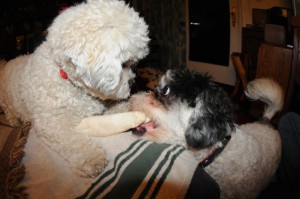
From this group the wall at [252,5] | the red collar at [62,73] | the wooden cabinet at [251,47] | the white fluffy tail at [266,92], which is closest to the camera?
the red collar at [62,73]

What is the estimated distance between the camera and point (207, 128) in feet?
3.35

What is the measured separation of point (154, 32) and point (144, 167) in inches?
223

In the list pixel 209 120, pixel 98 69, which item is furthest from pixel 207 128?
pixel 98 69

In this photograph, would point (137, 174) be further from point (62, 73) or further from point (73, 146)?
point (62, 73)

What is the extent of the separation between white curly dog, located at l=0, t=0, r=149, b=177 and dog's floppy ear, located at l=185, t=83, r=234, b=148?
14.4 inches

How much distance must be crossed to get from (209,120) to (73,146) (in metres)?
0.55

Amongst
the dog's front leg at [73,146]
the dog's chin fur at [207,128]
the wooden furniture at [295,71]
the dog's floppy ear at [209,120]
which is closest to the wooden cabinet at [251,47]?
the wooden furniture at [295,71]

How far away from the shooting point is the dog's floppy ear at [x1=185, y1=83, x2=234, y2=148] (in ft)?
3.36

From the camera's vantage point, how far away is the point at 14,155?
792 mm

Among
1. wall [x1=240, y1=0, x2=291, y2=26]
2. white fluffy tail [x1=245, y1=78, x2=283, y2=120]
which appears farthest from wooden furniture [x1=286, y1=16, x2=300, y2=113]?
wall [x1=240, y1=0, x2=291, y2=26]

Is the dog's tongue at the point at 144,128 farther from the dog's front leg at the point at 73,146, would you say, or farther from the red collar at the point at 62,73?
the red collar at the point at 62,73

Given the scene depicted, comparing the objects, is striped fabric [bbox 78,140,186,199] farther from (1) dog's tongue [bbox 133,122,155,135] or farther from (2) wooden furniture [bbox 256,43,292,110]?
(2) wooden furniture [bbox 256,43,292,110]

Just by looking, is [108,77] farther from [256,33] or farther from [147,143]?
[256,33]

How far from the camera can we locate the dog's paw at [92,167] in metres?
0.85
